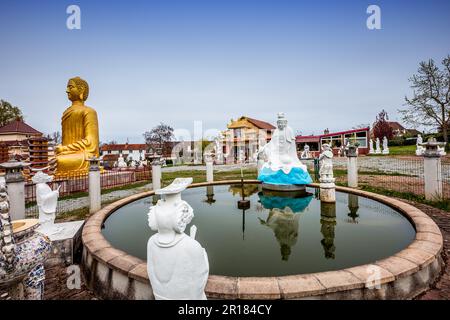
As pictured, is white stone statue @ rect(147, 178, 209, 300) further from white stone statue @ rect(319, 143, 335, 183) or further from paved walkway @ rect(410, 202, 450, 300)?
white stone statue @ rect(319, 143, 335, 183)

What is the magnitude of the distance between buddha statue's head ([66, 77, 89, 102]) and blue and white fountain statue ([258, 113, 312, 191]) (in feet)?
40.0

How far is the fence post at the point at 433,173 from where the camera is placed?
6.99m

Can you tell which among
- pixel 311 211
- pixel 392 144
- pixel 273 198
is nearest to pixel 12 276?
pixel 311 211

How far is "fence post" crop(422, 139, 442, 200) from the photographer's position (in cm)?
699

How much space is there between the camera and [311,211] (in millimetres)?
6102

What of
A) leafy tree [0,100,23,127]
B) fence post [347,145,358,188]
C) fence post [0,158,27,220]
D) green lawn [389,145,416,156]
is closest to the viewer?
fence post [0,158,27,220]

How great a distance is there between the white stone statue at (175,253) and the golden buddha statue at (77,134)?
12.2m

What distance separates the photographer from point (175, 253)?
2.10 m

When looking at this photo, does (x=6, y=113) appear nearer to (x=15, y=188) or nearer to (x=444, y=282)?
(x=15, y=188)

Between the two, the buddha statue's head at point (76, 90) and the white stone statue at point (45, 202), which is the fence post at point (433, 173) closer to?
the white stone statue at point (45, 202)

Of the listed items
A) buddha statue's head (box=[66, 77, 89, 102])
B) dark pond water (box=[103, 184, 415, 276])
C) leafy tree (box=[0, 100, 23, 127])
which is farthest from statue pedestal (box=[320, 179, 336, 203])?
leafy tree (box=[0, 100, 23, 127])

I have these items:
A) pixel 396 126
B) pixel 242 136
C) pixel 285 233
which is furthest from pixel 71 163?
pixel 396 126

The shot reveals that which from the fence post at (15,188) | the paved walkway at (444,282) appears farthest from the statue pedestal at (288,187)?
the fence post at (15,188)
